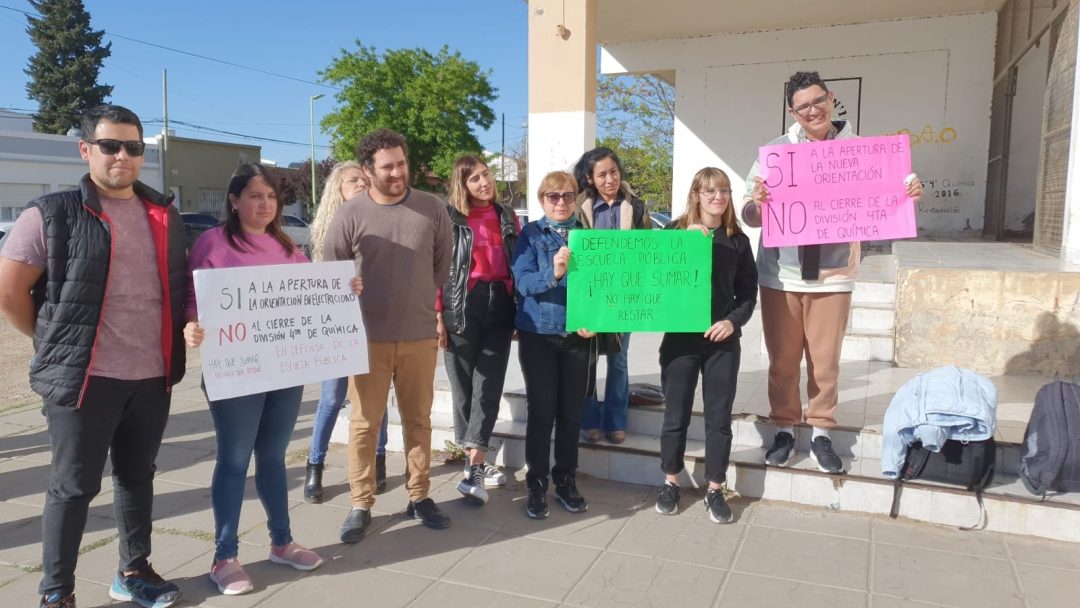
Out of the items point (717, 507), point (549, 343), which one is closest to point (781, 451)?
point (717, 507)

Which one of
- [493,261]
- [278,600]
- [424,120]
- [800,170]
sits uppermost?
[424,120]

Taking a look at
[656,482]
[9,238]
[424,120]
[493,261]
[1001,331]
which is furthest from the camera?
[424,120]

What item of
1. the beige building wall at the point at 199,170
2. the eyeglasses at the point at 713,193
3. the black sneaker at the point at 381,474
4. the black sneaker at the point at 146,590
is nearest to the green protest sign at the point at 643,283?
the eyeglasses at the point at 713,193

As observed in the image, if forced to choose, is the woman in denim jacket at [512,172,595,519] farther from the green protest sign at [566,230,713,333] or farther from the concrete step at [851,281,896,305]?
the concrete step at [851,281,896,305]

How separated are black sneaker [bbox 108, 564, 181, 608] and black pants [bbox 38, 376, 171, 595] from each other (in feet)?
0.16

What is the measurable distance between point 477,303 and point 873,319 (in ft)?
14.1

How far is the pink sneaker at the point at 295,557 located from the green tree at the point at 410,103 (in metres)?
29.1

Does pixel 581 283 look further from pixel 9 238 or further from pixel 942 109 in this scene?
pixel 942 109

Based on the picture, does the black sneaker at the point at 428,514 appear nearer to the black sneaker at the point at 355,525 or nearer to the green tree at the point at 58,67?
the black sneaker at the point at 355,525

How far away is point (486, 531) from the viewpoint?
3826mm

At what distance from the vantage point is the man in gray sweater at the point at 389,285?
3.56 meters

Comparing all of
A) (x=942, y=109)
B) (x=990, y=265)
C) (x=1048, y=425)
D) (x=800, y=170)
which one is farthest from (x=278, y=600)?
(x=942, y=109)

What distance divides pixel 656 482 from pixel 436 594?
5.54 ft

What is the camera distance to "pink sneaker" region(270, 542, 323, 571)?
339 centimetres
